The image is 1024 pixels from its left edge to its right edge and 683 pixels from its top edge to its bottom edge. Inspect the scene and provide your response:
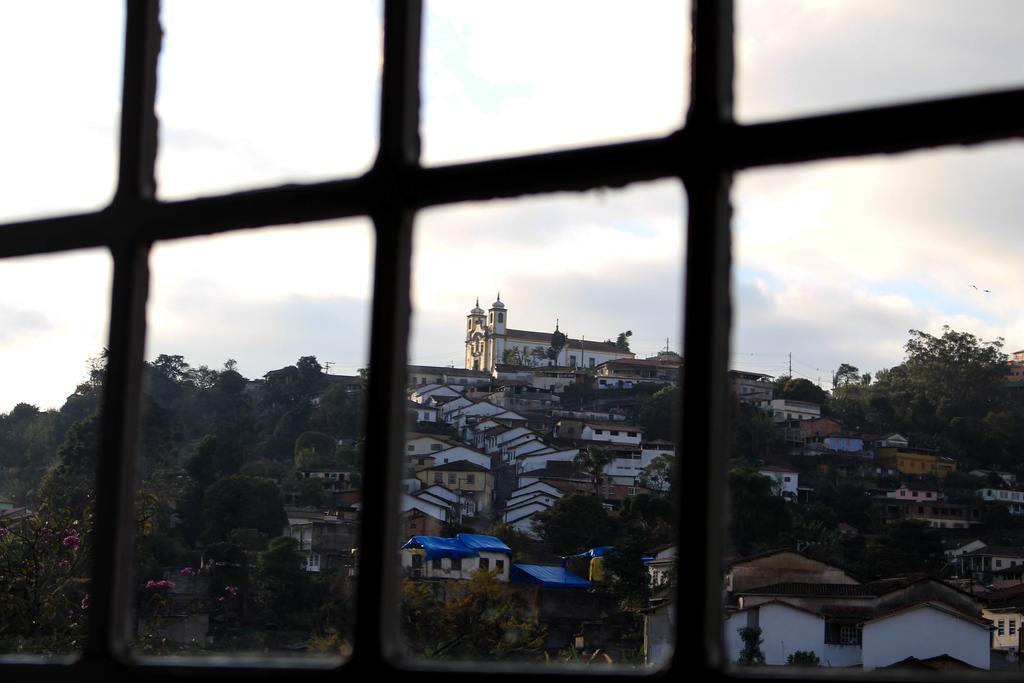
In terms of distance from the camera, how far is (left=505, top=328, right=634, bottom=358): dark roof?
3478 centimetres

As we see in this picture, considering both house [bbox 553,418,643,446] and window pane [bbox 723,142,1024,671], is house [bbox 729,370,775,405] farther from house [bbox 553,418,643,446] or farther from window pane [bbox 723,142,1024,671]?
house [bbox 553,418,643,446]

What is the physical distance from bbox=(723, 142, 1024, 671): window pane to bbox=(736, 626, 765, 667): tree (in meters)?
0.08

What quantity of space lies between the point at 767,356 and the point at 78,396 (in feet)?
43.8

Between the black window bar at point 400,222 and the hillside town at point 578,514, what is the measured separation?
5797 millimetres

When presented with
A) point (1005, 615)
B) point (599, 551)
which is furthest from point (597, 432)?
point (1005, 615)

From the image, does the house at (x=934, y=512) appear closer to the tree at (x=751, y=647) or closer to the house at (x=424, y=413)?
the tree at (x=751, y=647)

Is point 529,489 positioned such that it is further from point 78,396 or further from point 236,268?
point 78,396

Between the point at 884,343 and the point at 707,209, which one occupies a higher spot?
the point at 884,343

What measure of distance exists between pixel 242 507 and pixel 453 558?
4463 millimetres

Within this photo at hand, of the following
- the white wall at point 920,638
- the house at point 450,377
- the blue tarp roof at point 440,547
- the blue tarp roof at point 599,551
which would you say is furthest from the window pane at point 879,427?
the house at point 450,377

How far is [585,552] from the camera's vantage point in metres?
17.9

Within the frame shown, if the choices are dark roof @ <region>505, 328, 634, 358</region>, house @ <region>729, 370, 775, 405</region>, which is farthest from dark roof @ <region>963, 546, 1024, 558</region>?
dark roof @ <region>505, 328, 634, 358</region>

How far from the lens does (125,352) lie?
0.56 metres

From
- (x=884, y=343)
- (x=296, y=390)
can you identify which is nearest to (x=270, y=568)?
(x=296, y=390)
